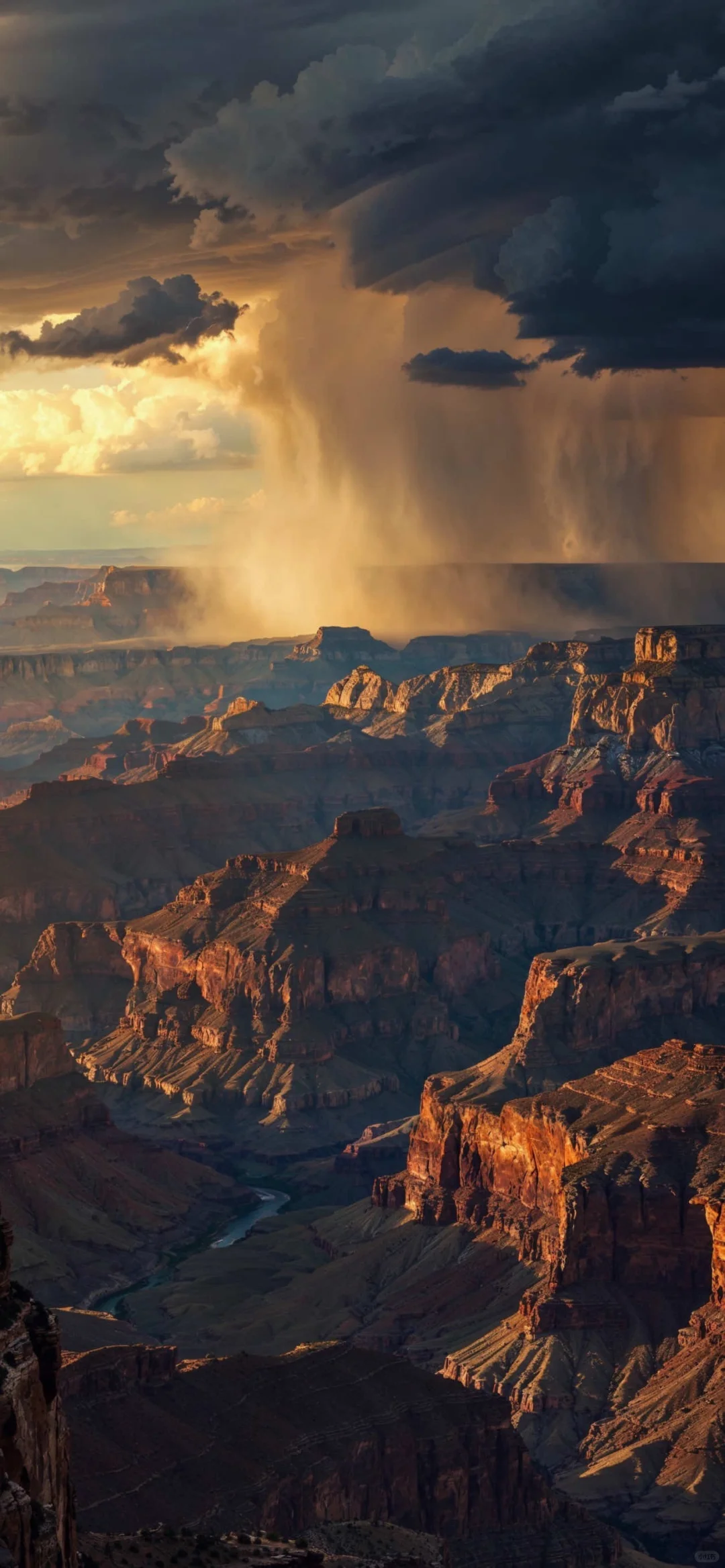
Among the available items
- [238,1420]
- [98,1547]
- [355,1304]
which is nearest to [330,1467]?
[238,1420]

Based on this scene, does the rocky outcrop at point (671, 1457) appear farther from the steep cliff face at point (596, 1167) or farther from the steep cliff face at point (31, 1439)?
the steep cliff face at point (31, 1439)

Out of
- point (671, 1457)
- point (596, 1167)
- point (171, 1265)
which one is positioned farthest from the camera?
point (171, 1265)

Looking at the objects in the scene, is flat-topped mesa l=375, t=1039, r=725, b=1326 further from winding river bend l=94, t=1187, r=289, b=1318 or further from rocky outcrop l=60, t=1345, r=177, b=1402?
rocky outcrop l=60, t=1345, r=177, b=1402

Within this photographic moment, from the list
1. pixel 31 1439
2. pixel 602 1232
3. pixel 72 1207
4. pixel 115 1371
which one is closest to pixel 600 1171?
pixel 602 1232

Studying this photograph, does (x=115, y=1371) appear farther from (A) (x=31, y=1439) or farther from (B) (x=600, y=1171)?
(A) (x=31, y=1439)

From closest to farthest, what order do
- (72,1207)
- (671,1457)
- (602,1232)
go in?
(671,1457), (602,1232), (72,1207)

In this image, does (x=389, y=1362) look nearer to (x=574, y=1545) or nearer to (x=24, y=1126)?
(x=574, y=1545)

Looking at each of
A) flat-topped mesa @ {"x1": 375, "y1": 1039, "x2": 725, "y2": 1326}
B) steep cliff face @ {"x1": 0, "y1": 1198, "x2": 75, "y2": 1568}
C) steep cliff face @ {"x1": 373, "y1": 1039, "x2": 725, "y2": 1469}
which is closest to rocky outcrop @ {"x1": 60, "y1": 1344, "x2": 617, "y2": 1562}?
steep cliff face @ {"x1": 373, "y1": 1039, "x2": 725, "y2": 1469}
